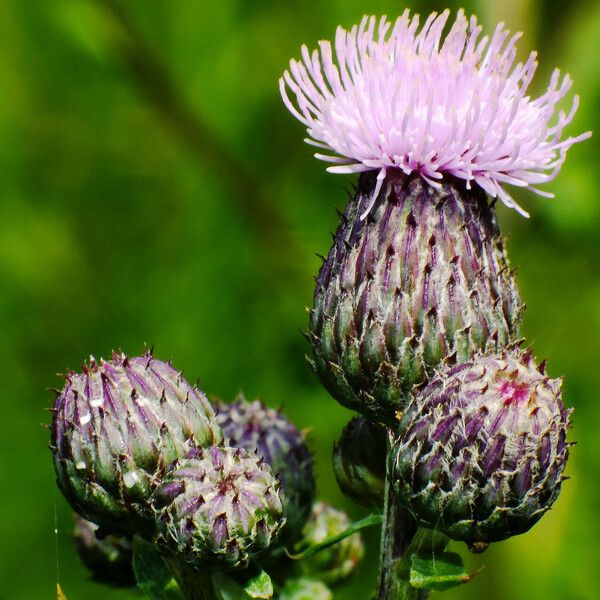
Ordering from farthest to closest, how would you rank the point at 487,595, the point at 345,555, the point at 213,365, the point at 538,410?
the point at 213,365
the point at 487,595
the point at 345,555
the point at 538,410

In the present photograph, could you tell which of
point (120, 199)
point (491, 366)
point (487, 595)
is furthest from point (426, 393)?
point (120, 199)

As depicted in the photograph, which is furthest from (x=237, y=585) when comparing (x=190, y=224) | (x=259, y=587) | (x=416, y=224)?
(x=190, y=224)

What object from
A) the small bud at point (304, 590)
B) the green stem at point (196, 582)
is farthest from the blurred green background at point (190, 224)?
the green stem at point (196, 582)

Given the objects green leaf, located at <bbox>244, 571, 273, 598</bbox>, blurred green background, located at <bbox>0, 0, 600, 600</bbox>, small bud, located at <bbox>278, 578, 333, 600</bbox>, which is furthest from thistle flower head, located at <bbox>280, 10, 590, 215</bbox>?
blurred green background, located at <bbox>0, 0, 600, 600</bbox>

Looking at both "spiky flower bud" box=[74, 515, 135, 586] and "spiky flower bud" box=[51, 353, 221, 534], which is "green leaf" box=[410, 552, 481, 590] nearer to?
"spiky flower bud" box=[51, 353, 221, 534]

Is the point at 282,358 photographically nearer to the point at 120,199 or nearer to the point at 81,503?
the point at 120,199

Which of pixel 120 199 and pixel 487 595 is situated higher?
pixel 120 199
